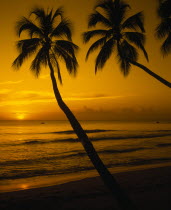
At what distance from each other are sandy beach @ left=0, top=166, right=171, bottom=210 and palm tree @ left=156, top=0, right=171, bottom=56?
750 cm

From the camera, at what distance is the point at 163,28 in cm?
1338

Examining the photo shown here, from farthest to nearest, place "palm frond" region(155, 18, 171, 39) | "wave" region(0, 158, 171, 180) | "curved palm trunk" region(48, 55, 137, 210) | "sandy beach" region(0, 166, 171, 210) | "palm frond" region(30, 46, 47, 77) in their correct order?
"wave" region(0, 158, 171, 180)
"palm frond" region(155, 18, 171, 39)
"palm frond" region(30, 46, 47, 77)
"sandy beach" region(0, 166, 171, 210)
"curved palm trunk" region(48, 55, 137, 210)

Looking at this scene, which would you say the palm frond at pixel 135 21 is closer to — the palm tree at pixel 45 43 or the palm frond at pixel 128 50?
the palm frond at pixel 128 50

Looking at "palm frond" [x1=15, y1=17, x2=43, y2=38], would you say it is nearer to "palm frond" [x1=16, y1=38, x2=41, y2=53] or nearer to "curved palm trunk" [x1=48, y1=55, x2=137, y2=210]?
"palm frond" [x1=16, y1=38, x2=41, y2=53]

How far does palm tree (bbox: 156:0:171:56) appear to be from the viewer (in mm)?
12805

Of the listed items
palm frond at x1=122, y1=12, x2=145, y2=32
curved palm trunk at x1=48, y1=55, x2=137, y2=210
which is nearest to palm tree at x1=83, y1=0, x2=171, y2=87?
palm frond at x1=122, y1=12, x2=145, y2=32

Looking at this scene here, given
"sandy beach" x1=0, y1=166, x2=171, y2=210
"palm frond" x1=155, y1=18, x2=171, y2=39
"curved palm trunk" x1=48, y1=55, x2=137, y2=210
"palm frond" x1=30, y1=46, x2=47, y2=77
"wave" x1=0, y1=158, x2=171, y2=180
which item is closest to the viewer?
"curved palm trunk" x1=48, y1=55, x2=137, y2=210

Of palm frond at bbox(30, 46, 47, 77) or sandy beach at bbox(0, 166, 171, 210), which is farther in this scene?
palm frond at bbox(30, 46, 47, 77)

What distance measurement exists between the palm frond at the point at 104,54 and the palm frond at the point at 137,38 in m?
1.17

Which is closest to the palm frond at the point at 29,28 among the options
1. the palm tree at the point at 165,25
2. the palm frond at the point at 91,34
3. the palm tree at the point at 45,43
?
the palm tree at the point at 45,43

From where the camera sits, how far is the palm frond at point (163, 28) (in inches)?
519

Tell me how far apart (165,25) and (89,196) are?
32.8 ft

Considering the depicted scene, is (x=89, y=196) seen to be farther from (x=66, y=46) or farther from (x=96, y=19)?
(x=96, y=19)

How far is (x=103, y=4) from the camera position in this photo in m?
14.1
